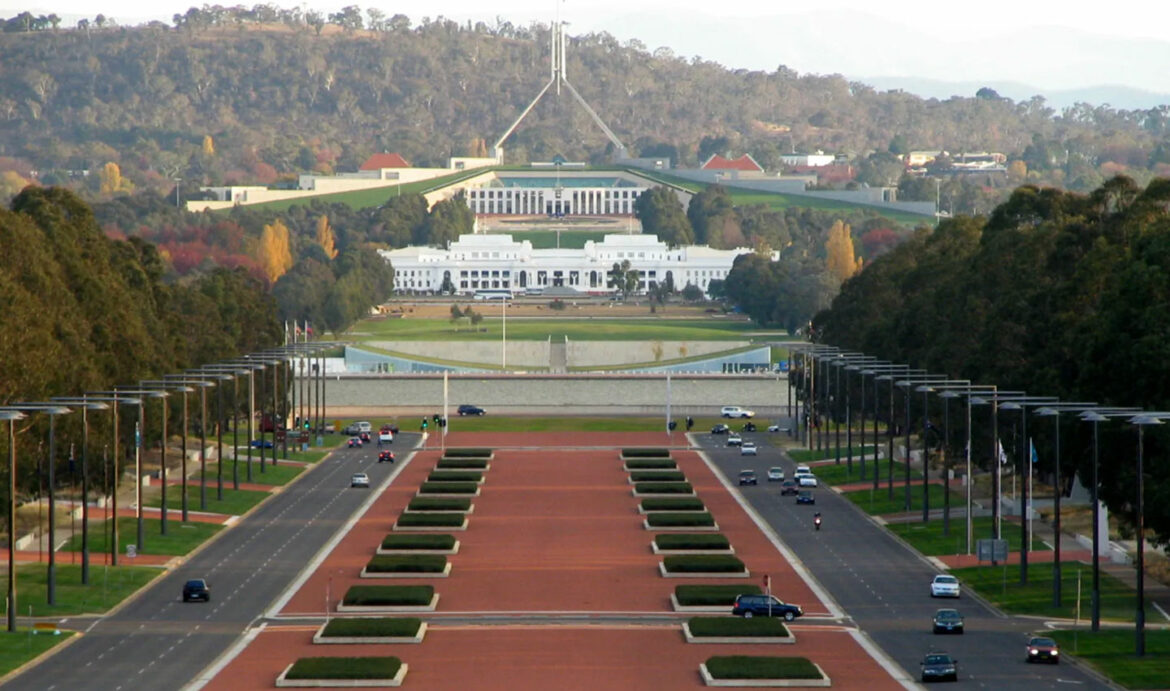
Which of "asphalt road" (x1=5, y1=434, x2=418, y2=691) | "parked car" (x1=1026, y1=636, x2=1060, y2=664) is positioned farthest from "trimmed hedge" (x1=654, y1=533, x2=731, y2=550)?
"parked car" (x1=1026, y1=636, x2=1060, y2=664)

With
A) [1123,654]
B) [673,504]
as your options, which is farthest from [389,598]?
[673,504]

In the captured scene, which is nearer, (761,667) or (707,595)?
(761,667)

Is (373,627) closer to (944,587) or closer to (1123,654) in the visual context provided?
(944,587)

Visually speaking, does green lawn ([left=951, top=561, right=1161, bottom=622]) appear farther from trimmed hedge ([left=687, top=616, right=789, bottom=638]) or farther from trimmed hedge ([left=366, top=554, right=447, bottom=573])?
trimmed hedge ([left=366, top=554, right=447, bottom=573])

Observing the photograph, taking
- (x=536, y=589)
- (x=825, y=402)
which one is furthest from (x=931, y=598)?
(x=825, y=402)

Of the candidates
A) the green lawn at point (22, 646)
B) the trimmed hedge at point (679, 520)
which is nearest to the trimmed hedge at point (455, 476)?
the trimmed hedge at point (679, 520)

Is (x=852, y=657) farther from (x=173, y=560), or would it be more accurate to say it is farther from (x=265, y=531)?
(x=265, y=531)
